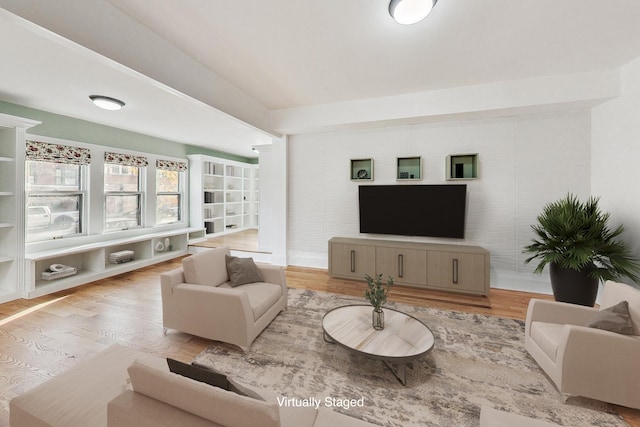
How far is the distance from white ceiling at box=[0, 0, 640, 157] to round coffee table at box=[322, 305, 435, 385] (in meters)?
2.55

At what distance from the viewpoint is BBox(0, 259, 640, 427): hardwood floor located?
2131 mm

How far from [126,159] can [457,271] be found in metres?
6.00

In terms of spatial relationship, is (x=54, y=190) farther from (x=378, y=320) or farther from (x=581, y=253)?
(x=581, y=253)

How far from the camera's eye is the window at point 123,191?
15.9 ft

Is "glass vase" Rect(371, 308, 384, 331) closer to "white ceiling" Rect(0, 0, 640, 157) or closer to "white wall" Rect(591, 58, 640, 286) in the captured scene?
"white ceiling" Rect(0, 0, 640, 157)

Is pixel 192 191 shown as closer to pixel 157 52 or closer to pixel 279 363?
pixel 157 52

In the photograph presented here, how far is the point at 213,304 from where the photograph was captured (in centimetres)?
231

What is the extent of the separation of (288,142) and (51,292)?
4.21 meters

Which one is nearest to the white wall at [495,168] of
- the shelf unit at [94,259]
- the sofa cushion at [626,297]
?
the sofa cushion at [626,297]

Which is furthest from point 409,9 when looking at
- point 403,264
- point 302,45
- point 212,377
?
point 403,264

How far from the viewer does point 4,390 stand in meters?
1.86

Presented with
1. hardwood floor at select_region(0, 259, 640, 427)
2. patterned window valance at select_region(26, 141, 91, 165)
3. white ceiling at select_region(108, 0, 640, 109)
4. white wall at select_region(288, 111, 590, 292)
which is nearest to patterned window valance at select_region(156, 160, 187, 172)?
patterned window valance at select_region(26, 141, 91, 165)

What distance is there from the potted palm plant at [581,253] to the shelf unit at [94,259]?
20.2 feet

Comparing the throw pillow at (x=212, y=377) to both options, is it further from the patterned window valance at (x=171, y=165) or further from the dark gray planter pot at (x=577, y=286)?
the patterned window valance at (x=171, y=165)
